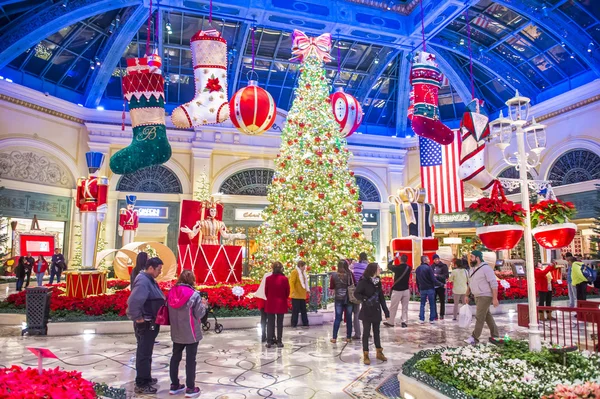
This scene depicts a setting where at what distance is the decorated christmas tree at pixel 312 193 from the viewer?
12.2m

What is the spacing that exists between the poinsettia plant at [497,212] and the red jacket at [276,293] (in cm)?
325

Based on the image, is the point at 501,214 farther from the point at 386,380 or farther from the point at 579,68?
the point at 579,68

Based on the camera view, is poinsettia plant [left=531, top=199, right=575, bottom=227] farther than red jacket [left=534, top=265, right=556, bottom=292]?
No

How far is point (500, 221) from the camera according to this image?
183 inches

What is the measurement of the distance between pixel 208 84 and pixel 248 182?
13.0 meters

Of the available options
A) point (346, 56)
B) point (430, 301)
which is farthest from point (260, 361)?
→ point (346, 56)

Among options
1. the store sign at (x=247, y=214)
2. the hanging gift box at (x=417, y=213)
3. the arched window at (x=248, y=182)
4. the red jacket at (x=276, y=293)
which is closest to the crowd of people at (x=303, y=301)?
the red jacket at (x=276, y=293)

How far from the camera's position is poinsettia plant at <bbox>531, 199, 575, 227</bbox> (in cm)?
505

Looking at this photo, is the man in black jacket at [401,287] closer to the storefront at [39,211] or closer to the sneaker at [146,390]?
the sneaker at [146,390]

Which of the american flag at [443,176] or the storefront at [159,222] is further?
the storefront at [159,222]

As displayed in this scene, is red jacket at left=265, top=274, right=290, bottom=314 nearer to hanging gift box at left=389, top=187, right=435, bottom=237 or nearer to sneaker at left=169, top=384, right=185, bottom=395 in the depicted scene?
sneaker at left=169, top=384, right=185, bottom=395

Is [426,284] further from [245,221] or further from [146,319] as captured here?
[245,221]

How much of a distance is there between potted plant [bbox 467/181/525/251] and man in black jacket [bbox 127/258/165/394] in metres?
3.43

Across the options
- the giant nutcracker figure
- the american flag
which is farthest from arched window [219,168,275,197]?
the american flag
